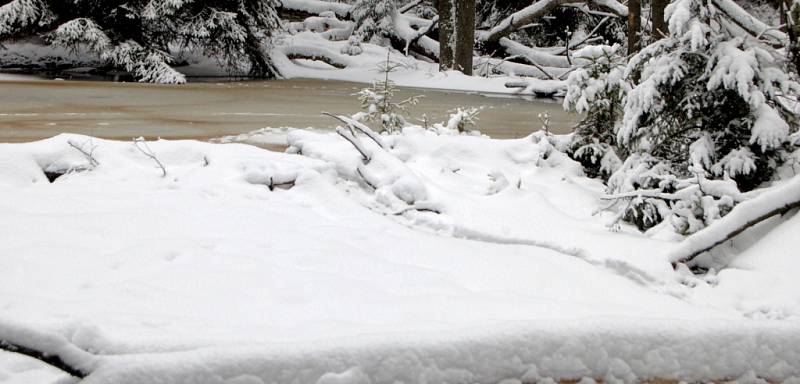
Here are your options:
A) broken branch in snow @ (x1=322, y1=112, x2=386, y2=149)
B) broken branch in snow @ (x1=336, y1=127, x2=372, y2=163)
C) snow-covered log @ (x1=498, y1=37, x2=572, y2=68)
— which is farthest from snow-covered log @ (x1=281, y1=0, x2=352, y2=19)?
broken branch in snow @ (x1=336, y1=127, x2=372, y2=163)

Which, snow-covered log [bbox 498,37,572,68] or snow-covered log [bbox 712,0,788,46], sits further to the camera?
snow-covered log [bbox 498,37,572,68]

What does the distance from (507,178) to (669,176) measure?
1445mm

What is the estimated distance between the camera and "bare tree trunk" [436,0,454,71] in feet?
61.9

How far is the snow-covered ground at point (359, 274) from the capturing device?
8.00 feet

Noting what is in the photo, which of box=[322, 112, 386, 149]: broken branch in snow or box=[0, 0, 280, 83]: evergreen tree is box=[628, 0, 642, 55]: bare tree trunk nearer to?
box=[322, 112, 386, 149]: broken branch in snow

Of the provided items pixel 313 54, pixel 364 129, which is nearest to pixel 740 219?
pixel 364 129

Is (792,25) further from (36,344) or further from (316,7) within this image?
(316,7)

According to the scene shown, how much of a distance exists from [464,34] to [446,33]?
1.19m

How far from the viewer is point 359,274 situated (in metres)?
3.64

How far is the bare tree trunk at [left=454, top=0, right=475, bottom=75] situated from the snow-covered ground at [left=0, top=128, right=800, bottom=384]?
455 inches

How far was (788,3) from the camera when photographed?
4.73 metres

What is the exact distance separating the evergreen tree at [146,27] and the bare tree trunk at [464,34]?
433 centimetres

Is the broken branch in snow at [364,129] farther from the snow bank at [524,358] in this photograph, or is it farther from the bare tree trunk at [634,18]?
the bare tree trunk at [634,18]

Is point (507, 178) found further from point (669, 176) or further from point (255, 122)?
point (255, 122)
